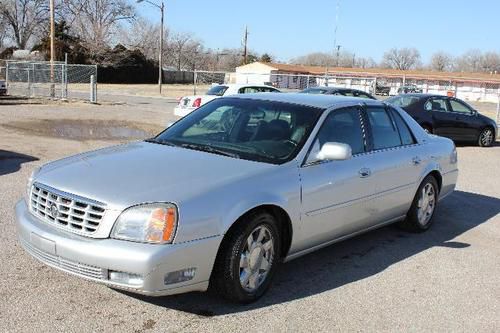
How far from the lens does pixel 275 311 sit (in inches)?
167

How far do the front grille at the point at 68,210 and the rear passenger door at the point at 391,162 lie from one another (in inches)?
110

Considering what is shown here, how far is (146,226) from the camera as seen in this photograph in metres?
3.72

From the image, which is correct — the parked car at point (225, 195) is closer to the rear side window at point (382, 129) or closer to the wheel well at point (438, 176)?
the rear side window at point (382, 129)

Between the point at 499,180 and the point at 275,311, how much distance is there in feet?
26.6

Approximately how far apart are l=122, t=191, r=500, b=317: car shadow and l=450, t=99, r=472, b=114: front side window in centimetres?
923

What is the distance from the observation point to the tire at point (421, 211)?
6480 mm

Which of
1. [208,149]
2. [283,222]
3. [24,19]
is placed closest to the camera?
[283,222]

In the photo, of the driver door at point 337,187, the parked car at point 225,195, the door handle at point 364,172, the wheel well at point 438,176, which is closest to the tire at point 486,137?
the wheel well at point 438,176

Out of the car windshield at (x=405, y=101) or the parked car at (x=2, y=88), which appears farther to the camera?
the parked car at (x=2, y=88)

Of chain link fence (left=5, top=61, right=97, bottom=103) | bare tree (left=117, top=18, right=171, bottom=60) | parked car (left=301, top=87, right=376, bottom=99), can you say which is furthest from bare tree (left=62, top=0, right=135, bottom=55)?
parked car (left=301, top=87, right=376, bottom=99)

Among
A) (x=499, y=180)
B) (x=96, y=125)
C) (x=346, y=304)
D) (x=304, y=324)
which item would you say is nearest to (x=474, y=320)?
(x=346, y=304)

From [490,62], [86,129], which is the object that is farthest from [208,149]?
[490,62]

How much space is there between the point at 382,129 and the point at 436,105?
11.1 metres

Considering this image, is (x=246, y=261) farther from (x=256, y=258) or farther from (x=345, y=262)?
(x=345, y=262)
